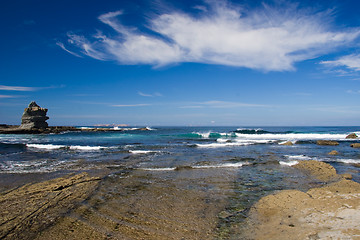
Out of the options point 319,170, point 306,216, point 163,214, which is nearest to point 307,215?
point 306,216

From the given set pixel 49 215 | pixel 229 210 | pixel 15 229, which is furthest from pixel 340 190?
pixel 15 229

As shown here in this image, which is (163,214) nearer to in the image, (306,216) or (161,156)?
(306,216)

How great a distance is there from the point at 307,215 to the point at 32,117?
226ft

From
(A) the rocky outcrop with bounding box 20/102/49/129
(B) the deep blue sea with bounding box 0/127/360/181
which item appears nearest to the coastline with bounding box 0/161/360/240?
(B) the deep blue sea with bounding box 0/127/360/181

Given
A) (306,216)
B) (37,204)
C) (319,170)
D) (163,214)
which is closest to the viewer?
(306,216)

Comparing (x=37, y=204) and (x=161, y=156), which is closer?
(x=37, y=204)

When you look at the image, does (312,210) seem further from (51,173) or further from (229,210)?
(51,173)

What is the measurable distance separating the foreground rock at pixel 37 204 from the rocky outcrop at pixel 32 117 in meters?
61.4

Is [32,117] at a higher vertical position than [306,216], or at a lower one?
higher

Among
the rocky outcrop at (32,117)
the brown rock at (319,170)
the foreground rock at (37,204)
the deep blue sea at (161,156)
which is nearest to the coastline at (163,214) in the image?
the foreground rock at (37,204)

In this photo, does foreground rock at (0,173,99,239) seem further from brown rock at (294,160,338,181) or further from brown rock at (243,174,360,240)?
brown rock at (294,160,338,181)

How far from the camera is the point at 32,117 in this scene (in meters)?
57.4

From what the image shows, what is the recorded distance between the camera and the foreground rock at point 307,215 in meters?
3.63

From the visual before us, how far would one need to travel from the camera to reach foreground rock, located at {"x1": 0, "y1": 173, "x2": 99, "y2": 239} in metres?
3.92
